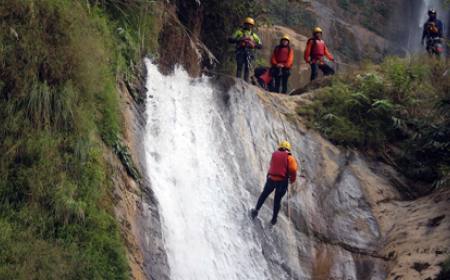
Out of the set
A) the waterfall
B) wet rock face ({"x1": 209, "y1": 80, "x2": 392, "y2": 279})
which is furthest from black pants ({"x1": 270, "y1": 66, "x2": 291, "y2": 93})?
the waterfall

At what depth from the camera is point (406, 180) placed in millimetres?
15711

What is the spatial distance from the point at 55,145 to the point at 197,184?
3.74 meters

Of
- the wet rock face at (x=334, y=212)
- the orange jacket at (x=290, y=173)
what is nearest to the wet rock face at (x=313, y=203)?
the wet rock face at (x=334, y=212)

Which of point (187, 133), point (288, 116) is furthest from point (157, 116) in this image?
point (288, 116)

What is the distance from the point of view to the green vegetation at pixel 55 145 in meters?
8.82

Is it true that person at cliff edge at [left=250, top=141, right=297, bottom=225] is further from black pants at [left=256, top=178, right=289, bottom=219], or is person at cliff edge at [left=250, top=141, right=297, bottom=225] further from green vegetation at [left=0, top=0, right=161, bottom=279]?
green vegetation at [left=0, top=0, right=161, bottom=279]

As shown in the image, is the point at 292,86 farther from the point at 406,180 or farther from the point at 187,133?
the point at 187,133

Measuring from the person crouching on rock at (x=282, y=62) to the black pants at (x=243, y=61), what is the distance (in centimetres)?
89

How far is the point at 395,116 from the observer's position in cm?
1675

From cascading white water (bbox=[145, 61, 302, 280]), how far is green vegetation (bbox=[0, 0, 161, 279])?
4.72 feet

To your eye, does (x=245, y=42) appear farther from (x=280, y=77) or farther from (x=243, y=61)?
(x=280, y=77)

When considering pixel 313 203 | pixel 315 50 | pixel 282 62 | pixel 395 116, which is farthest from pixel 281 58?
pixel 313 203

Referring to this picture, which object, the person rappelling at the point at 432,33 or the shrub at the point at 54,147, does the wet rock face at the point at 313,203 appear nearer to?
the shrub at the point at 54,147

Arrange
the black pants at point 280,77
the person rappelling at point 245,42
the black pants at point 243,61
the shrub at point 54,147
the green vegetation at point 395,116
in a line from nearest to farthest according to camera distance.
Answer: the shrub at point 54,147, the green vegetation at point 395,116, the person rappelling at point 245,42, the black pants at point 243,61, the black pants at point 280,77
